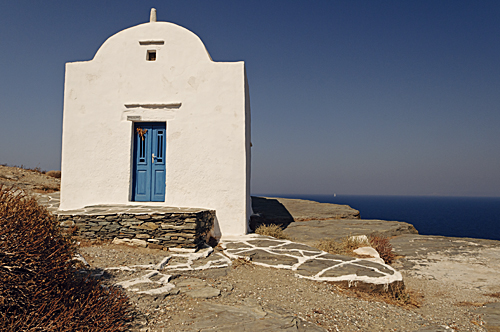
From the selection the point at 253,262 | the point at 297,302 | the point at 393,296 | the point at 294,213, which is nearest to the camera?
the point at 297,302

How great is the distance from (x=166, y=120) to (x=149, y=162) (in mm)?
1146

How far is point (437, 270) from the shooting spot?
6.68 metres

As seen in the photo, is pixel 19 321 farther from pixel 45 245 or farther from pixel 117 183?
pixel 117 183

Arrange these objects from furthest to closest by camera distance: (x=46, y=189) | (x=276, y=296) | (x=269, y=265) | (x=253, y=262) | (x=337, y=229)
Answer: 1. (x=46, y=189)
2. (x=337, y=229)
3. (x=253, y=262)
4. (x=269, y=265)
5. (x=276, y=296)

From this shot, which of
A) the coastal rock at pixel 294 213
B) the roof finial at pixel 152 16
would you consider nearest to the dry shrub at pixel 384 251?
the coastal rock at pixel 294 213

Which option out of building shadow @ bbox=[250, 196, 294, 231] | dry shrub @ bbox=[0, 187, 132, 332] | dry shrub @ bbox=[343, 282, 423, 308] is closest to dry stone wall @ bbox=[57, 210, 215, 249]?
dry shrub @ bbox=[0, 187, 132, 332]

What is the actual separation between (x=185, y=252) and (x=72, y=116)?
4741 mm

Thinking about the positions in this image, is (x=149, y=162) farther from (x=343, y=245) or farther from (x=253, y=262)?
(x=343, y=245)

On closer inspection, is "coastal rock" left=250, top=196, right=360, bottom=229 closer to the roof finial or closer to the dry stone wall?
the dry stone wall

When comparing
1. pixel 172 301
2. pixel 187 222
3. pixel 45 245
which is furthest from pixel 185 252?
pixel 45 245

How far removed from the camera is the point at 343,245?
7.22 m

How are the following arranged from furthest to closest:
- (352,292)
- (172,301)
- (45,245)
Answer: (352,292) → (172,301) → (45,245)

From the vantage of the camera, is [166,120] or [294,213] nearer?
[166,120]

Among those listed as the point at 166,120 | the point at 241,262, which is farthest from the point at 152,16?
the point at 241,262
